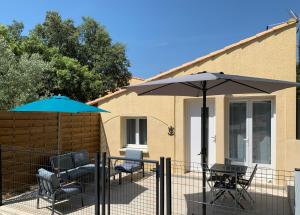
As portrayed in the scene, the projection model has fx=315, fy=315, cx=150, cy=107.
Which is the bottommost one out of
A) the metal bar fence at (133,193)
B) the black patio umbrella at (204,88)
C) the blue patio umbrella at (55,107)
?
the metal bar fence at (133,193)

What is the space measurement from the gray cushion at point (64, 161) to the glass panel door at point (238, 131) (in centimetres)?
521

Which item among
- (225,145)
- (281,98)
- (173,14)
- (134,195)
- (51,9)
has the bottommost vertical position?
(134,195)

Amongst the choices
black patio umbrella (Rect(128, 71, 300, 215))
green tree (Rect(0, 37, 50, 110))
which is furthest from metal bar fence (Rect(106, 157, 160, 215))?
green tree (Rect(0, 37, 50, 110))

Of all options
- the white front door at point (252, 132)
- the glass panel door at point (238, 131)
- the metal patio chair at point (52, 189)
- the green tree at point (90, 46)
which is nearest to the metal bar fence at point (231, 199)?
the white front door at point (252, 132)

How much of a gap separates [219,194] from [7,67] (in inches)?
359

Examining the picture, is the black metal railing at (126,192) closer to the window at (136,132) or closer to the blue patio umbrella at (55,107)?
the blue patio umbrella at (55,107)

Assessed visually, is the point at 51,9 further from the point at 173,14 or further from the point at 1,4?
the point at 1,4

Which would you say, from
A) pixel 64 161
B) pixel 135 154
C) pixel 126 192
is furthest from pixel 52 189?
pixel 135 154

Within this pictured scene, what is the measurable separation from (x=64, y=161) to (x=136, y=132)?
3.82 meters

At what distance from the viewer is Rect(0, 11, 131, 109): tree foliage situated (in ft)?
64.8

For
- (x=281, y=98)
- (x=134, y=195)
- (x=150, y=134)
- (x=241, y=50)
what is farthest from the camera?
(x=150, y=134)

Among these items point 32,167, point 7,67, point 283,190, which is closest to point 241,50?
Result: point 283,190

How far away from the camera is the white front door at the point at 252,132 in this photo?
9828 millimetres

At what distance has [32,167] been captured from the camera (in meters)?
9.52
